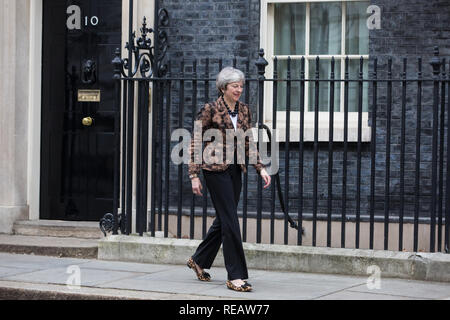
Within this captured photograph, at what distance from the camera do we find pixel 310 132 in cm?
1027

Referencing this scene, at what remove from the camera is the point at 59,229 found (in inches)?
426

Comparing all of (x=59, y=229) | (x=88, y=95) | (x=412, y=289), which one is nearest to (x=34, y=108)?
(x=88, y=95)

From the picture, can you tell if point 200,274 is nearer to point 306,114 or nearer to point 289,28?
point 306,114

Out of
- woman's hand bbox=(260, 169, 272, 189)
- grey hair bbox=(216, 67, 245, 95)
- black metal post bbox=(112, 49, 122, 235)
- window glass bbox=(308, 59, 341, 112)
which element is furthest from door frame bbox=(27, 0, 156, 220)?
woman's hand bbox=(260, 169, 272, 189)

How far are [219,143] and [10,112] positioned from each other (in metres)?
4.05

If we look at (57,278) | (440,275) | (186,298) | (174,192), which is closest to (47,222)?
(174,192)

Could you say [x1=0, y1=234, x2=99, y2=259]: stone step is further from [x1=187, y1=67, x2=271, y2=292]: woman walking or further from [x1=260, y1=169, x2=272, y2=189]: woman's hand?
[x1=260, y1=169, x2=272, y2=189]: woman's hand

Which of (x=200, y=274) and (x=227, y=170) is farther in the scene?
(x=200, y=274)

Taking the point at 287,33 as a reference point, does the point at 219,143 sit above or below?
below

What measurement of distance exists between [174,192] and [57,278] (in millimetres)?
2498

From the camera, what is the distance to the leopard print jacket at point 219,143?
7.87 m

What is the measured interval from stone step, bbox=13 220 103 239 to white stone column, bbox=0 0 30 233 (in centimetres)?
17

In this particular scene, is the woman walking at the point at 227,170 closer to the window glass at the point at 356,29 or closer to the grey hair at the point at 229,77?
the grey hair at the point at 229,77
